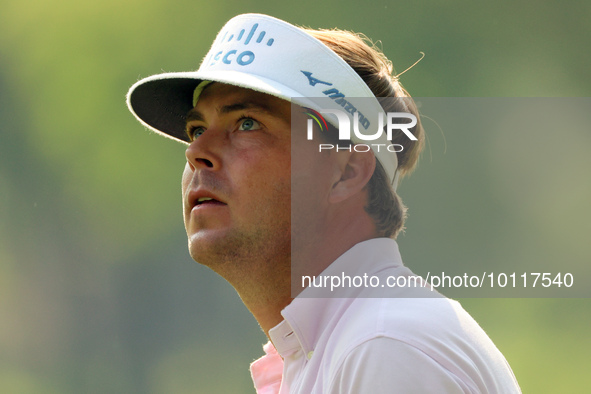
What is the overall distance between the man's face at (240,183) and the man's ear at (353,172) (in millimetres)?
131

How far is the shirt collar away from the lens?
5.31 ft

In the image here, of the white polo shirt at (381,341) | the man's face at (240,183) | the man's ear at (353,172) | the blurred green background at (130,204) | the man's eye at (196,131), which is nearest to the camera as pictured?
the white polo shirt at (381,341)

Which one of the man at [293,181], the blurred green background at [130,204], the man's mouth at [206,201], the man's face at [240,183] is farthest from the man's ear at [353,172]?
the blurred green background at [130,204]

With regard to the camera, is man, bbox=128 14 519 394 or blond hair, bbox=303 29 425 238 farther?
blond hair, bbox=303 29 425 238

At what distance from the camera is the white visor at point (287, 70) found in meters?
1.78

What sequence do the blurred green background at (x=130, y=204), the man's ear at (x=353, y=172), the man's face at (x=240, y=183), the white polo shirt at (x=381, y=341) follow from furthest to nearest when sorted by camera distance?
1. the blurred green background at (x=130, y=204)
2. the man's ear at (x=353, y=172)
3. the man's face at (x=240, y=183)
4. the white polo shirt at (x=381, y=341)

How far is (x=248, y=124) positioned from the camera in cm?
186

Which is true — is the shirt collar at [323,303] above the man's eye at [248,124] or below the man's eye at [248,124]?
below

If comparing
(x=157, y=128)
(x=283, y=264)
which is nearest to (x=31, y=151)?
(x=157, y=128)

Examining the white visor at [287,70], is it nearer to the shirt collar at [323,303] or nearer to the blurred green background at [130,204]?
the shirt collar at [323,303]

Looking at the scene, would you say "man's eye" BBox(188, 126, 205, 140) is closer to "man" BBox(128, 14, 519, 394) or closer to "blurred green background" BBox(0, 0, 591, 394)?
"man" BBox(128, 14, 519, 394)

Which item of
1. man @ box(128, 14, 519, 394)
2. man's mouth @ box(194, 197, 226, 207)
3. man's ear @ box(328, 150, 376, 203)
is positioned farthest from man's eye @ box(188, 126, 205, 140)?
man's ear @ box(328, 150, 376, 203)

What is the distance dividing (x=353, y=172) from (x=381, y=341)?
657 mm

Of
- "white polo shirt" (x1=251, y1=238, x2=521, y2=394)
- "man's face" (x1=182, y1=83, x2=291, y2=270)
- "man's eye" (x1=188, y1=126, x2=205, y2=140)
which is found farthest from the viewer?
"man's eye" (x1=188, y1=126, x2=205, y2=140)
